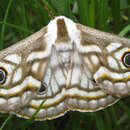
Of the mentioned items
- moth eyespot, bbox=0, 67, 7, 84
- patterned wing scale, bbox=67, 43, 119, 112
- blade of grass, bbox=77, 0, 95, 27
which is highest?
blade of grass, bbox=77, 0, 95, 27

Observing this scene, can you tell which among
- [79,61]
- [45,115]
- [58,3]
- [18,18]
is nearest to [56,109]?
[45,115]

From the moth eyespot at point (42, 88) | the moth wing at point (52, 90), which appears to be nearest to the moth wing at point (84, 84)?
the moth wing at point (52, 90)

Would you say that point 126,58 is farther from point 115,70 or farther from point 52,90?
point 52,90

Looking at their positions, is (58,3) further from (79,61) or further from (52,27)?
(79,61)

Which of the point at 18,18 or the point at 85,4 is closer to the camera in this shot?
the point at 85,4

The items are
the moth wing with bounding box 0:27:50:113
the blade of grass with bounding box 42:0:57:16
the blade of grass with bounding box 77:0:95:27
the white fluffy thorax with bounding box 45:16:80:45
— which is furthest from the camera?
the blade of grass with bounding box 77:0:95:27

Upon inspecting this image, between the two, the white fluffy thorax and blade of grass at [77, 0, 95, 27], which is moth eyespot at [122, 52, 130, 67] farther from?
blade of grass at [77, 0, 95, 27]

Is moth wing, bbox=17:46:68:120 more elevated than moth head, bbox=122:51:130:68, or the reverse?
moth head, bbox=122:51:130:68

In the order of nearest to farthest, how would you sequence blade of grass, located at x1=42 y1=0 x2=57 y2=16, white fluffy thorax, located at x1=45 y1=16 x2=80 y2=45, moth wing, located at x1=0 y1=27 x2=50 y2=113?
moth wing, located at x1=0 y1=27 x2=50 y2=113 < white fluffy thorax, located at x1=45 y1=16 x2=80 y2=45 < blade of grass, located at x1=42 y1=0 x2=57 y2=16

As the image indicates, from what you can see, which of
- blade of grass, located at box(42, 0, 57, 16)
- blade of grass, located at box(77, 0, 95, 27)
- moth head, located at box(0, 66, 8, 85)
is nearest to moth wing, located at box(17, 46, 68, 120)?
moth head, located at box(0, 66, 8, 85)
